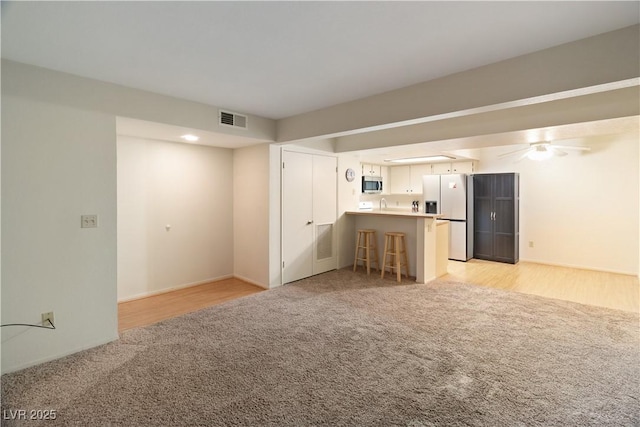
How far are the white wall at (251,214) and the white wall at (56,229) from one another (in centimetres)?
199

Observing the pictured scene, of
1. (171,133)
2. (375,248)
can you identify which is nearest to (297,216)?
(375,248)

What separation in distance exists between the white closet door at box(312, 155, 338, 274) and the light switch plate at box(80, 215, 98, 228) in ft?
10.2

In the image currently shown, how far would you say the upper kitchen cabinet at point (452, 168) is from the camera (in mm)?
7113

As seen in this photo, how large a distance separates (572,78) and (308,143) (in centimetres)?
344

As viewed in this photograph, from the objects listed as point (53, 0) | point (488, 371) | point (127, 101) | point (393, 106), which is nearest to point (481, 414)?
point (488, 371)

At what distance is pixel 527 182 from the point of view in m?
6.57

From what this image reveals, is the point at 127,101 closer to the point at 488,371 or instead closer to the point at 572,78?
the point at 572,78

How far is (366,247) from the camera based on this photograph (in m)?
5.53

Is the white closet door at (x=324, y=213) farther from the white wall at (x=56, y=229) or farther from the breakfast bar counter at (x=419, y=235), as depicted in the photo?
the white wall at (x=56, y=229)

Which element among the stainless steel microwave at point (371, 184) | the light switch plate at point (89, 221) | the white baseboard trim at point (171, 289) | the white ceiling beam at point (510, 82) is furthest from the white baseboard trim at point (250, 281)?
the stainless steel microwave at point (371, 184)

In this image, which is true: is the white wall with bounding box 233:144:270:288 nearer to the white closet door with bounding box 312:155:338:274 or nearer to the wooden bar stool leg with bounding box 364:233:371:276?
the white closet door with bounding box 312:155:338:274

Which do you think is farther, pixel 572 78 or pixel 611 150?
pixel 611 150

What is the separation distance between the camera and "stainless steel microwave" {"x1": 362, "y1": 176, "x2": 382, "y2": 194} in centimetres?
699

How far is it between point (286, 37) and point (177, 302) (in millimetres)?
3491
